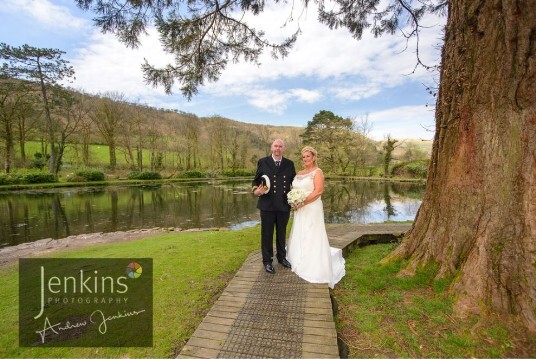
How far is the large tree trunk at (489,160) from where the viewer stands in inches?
99.7

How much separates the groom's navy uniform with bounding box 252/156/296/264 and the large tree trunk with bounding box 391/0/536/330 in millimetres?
2016

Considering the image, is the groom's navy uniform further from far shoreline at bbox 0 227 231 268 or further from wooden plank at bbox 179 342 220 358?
far shoreline at bbox 0 227 231 268

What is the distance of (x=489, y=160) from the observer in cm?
281

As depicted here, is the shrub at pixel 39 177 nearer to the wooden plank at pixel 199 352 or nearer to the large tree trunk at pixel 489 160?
the wooden plank at pixel 199 352

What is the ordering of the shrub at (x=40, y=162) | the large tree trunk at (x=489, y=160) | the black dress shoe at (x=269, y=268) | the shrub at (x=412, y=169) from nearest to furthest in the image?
the large tree trunk at (x=489, y=160)
the black dress shoe at (x=269, y=268)
the shrub at (x=40, y=162)
the shrub at (x=412, y=169)

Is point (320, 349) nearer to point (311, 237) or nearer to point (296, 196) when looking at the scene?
point (311, 237)

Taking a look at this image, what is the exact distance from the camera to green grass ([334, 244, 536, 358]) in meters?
2.27

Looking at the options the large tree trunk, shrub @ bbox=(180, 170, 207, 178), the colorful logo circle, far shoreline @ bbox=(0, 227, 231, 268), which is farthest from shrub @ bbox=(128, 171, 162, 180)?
the large tree trunk

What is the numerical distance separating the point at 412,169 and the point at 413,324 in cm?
3296

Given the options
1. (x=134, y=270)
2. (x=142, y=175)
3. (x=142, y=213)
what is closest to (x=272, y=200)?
(x=134, y=270)

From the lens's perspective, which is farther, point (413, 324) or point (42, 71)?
point (42, 71)

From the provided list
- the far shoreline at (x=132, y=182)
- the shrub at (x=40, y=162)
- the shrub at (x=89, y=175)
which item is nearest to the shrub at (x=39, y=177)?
the far shoreline at (x=132, y=182)

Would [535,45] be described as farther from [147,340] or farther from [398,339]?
[147,340]
